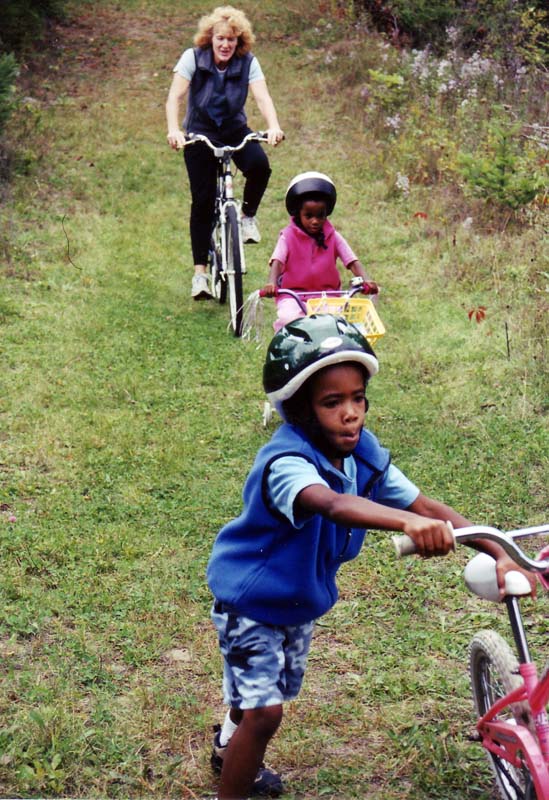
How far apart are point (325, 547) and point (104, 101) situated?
1295cm

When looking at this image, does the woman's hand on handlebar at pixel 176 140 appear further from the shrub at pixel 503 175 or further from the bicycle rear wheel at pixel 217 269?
the shrub at pixel 503 175

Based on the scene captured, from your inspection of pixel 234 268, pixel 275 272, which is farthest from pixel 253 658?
pixel 234 268

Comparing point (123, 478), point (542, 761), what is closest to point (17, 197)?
point (123, 478)

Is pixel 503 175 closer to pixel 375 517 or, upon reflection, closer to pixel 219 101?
pixel 219 101

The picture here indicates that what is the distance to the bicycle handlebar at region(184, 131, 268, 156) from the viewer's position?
25.7ft

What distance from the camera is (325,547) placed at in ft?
9.61

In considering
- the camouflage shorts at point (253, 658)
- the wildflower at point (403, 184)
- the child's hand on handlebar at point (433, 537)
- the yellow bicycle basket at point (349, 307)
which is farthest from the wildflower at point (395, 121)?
the child's hand on handlebar at point (433, 537)

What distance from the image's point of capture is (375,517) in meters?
2.47

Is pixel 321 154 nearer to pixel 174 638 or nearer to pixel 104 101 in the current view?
pixel 104 101

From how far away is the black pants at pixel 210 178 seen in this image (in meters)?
8.17

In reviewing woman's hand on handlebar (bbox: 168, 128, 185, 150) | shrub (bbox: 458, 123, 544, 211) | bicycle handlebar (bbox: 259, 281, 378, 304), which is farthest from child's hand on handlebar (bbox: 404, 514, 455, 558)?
shrub (bbox: 458, 123, 544, 211)

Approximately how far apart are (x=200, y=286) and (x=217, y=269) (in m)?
0.22

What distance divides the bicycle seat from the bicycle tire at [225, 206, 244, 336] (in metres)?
5.44

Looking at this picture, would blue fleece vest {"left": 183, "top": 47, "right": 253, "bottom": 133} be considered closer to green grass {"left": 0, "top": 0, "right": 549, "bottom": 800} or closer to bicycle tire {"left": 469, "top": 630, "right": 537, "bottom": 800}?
green grass {"left": 0, "top": 0, "right": 549, "bottom": 800}
